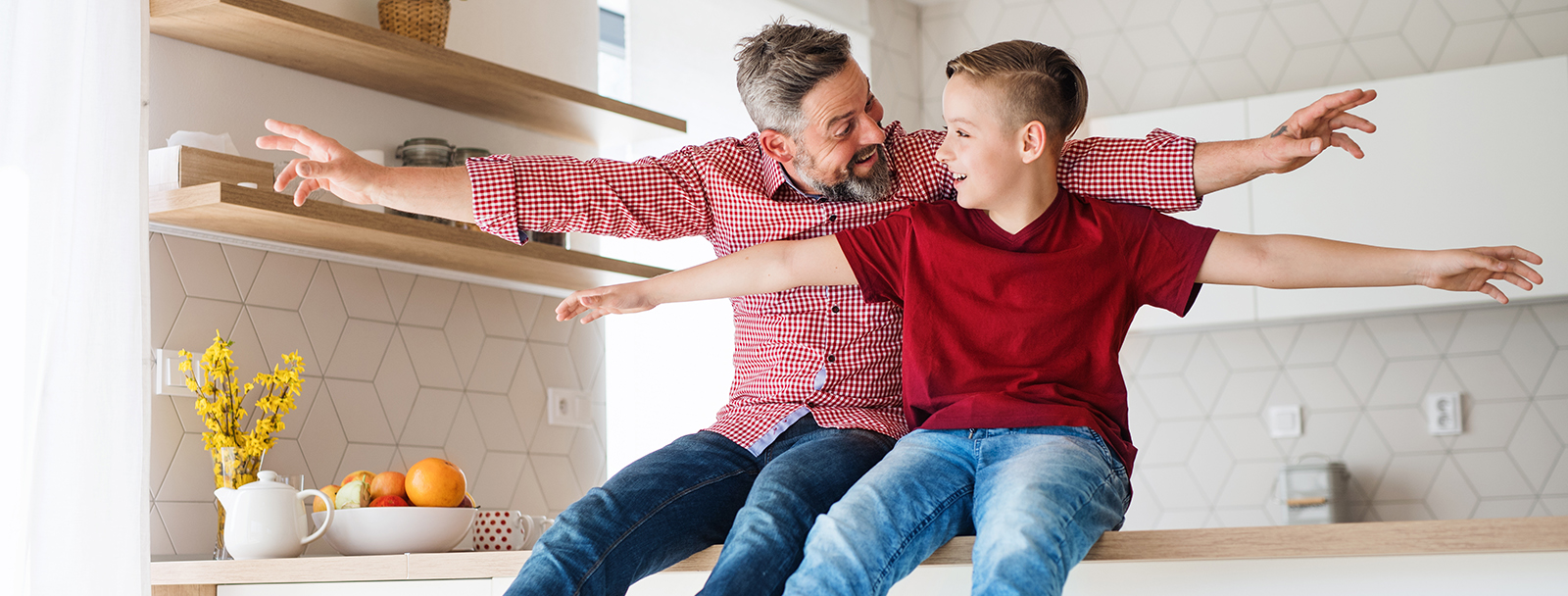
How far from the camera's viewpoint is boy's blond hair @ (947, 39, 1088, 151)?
1.62m

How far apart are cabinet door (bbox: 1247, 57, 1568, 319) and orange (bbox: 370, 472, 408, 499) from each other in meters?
2.45

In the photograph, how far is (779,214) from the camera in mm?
1774

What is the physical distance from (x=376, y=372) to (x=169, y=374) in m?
0.42

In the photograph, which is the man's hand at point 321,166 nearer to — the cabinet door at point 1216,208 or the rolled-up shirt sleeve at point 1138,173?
the rolled-up shirt sleeve at point 1138,173

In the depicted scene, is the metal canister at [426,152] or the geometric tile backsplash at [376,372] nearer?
the geometric tile backsplash at [376,372]

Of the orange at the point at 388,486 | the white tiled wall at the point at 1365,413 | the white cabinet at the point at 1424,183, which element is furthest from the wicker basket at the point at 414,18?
the white tiled wall at the point at 1365,413

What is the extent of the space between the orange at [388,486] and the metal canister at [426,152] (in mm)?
693

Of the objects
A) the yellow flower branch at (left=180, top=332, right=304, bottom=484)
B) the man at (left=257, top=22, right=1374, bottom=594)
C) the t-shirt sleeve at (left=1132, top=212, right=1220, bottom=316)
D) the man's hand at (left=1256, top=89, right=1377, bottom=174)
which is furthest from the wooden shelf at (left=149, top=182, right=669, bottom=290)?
the man's hand at (left=1256, top=89, right=1377, bottom=174)

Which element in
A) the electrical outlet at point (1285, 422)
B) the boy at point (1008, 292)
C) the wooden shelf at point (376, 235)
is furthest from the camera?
the electrical outlet at point (1285, 422)

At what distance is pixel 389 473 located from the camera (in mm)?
1969

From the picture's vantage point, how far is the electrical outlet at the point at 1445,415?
11.6ft

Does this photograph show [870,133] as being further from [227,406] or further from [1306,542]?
[227,406]

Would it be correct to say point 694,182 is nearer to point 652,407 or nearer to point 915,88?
point 652,407

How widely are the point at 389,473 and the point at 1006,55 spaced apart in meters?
1.06
